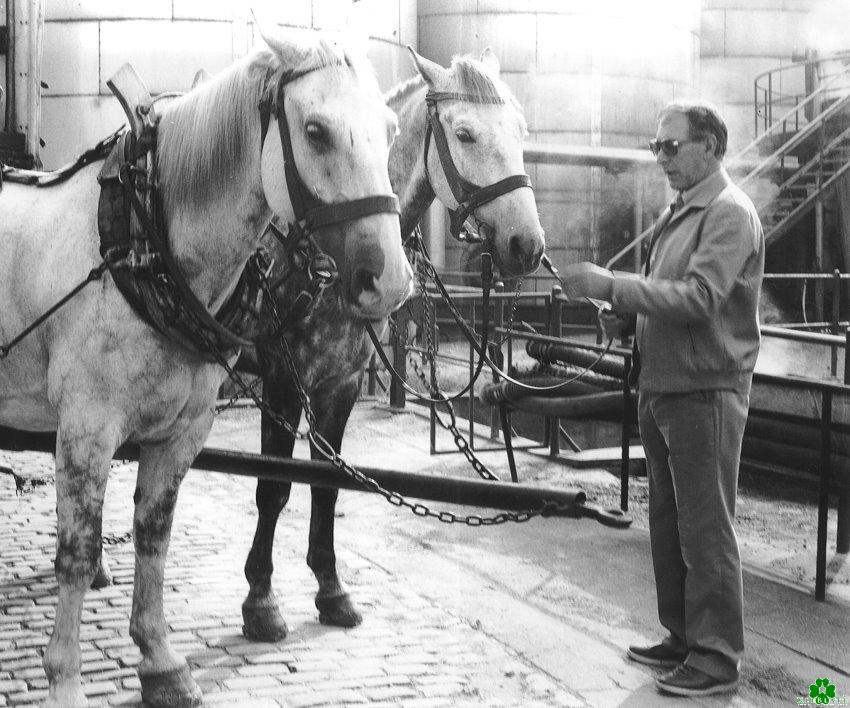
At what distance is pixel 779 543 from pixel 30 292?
456 centimetres

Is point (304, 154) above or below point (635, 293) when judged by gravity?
above

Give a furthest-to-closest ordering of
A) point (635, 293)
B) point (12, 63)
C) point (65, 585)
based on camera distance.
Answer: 1. point (12, 63)
2. point (635, 293)
3. point (65, 585)

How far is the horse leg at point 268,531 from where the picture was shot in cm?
458

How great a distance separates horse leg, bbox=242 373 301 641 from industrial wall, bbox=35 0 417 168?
9217 millimetres

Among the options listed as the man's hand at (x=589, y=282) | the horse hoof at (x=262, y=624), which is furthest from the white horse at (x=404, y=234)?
the man's hand at (x=589, y=282)

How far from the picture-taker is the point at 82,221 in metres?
3.54

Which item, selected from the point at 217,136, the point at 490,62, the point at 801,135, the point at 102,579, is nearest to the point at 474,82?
the point at 490,62

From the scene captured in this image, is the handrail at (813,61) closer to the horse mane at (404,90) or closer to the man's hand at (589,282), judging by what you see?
the horse mane at (404,90)

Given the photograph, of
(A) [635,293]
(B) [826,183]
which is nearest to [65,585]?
(A) [635,293]

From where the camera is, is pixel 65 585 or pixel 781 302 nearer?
pixel 65 585

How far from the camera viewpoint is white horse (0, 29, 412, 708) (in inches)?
128

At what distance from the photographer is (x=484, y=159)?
471 cm

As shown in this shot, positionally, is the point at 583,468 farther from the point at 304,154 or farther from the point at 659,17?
the point at 659,17

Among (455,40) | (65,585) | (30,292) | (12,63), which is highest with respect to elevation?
(455,40)
